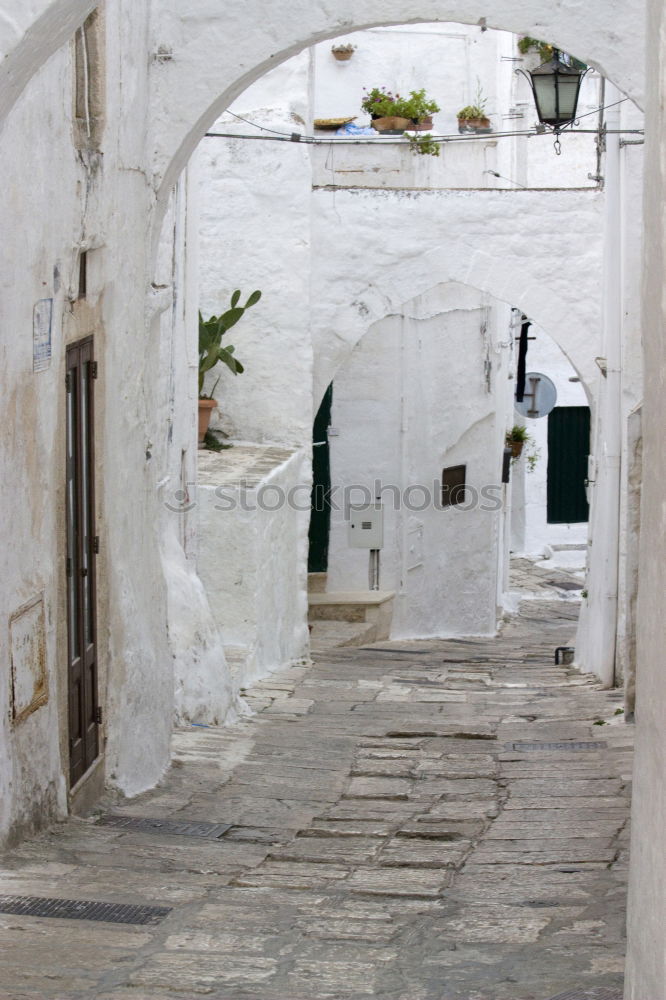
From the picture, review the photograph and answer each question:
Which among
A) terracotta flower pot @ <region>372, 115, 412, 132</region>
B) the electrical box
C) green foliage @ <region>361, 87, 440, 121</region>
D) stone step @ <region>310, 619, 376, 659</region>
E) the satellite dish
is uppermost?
green foliage @ <region>361, 87, 440, 121</region>

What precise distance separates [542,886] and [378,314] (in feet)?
27.2

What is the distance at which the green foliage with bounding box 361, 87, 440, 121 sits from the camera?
1500 centimetres

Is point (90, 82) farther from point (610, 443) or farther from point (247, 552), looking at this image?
point (610, 443)

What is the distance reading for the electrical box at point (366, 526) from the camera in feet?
51.0

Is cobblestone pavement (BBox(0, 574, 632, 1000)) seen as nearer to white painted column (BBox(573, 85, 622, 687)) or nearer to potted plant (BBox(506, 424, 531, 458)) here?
white painted column (BBox(573, 85, 622, 687))

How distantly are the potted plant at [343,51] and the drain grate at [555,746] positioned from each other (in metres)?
10.8

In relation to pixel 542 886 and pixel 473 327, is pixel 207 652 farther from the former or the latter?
pixel 473 327

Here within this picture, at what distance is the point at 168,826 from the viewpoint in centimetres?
609

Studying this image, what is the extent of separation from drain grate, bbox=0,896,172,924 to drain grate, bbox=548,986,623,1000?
4.62 feet

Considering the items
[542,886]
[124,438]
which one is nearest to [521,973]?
[542,886]

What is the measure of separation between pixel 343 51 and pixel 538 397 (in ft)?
16.3

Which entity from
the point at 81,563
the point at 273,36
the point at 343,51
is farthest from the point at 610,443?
the point at 343,51

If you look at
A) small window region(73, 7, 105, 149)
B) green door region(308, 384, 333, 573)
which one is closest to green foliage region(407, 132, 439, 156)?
green door region(308, 384, 333, 573)

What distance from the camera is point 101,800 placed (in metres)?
6.38
